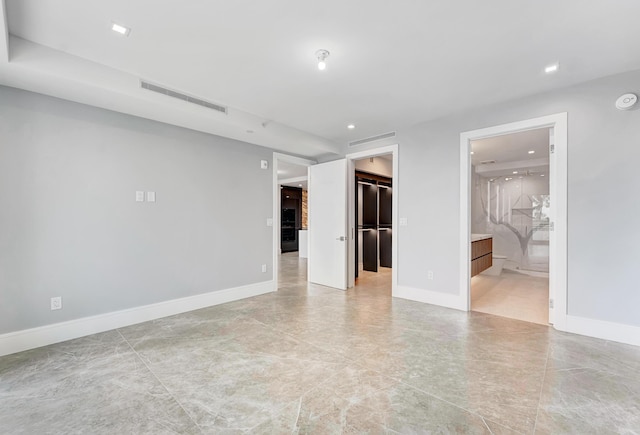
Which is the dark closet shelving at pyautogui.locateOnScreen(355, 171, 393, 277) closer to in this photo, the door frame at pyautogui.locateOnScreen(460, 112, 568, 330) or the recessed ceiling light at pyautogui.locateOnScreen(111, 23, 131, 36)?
the door frame at pyautogui.locateOnScreen(460, 112, 568, 330)

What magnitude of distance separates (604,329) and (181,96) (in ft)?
16.8

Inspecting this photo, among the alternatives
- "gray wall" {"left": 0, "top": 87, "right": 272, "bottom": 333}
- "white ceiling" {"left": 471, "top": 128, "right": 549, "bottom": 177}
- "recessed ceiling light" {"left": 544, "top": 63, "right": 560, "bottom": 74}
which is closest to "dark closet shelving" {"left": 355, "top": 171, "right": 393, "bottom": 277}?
"white ceiling" {"left": 471, "top": 128, "right": 549, "bottom": 177}

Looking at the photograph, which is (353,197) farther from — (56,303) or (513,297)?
(56,303)

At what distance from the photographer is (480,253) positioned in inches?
207

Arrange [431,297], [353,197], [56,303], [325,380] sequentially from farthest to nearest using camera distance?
[353,197], [431,297], [56,303], [325,380]

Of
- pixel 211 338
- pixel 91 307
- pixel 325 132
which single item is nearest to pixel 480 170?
pixel 325 132

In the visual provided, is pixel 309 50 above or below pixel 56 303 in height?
above

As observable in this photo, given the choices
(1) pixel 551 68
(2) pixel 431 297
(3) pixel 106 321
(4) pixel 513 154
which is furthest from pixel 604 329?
(3) pixel 106 321

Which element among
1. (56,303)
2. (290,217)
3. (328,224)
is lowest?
(56,303)

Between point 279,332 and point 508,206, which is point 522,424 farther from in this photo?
point 508,206

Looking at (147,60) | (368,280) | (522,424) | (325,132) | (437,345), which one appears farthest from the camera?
(368,280)

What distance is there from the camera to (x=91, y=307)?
9.82 feet

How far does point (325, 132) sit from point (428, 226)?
2206 millimetres

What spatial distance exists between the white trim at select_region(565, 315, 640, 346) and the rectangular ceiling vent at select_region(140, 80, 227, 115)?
467 cm
